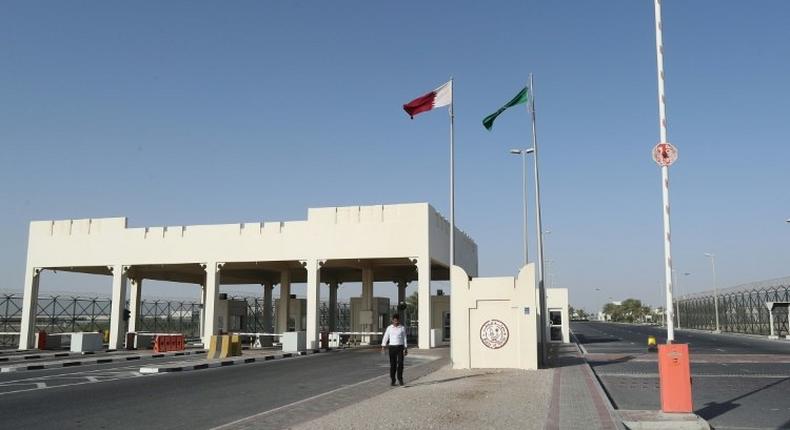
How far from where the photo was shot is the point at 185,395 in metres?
15.1

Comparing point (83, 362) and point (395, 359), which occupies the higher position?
point (395, 359)

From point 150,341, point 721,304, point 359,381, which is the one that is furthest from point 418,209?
point 721,304

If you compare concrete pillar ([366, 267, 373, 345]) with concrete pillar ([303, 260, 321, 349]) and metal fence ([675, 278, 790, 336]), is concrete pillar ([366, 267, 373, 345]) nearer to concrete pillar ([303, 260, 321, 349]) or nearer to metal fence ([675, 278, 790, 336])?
concrete pillar ([303, 260, 321, 349])

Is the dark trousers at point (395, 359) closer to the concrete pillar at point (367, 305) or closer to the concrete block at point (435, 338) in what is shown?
the concrete block at point (435, 338)

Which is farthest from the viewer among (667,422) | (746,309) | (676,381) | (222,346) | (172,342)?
(746,309)

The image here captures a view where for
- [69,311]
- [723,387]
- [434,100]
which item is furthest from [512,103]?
[69,311]

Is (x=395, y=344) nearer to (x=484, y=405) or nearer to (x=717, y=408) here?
(x=484, y=405)

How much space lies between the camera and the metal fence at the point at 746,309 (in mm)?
55125

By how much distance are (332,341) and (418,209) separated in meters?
10.3

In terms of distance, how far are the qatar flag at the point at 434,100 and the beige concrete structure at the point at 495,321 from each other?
23.8 feet

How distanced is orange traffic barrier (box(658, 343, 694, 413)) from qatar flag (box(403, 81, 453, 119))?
15941 mm

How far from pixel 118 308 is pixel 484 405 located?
31.9m

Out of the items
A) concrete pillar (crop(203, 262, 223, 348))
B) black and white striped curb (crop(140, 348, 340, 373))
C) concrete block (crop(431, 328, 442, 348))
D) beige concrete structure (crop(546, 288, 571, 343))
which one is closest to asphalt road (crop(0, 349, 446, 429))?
black and white striped curb (crop(140, 348, 340, 373))

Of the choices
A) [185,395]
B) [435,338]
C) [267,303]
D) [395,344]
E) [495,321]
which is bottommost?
[185,395]
